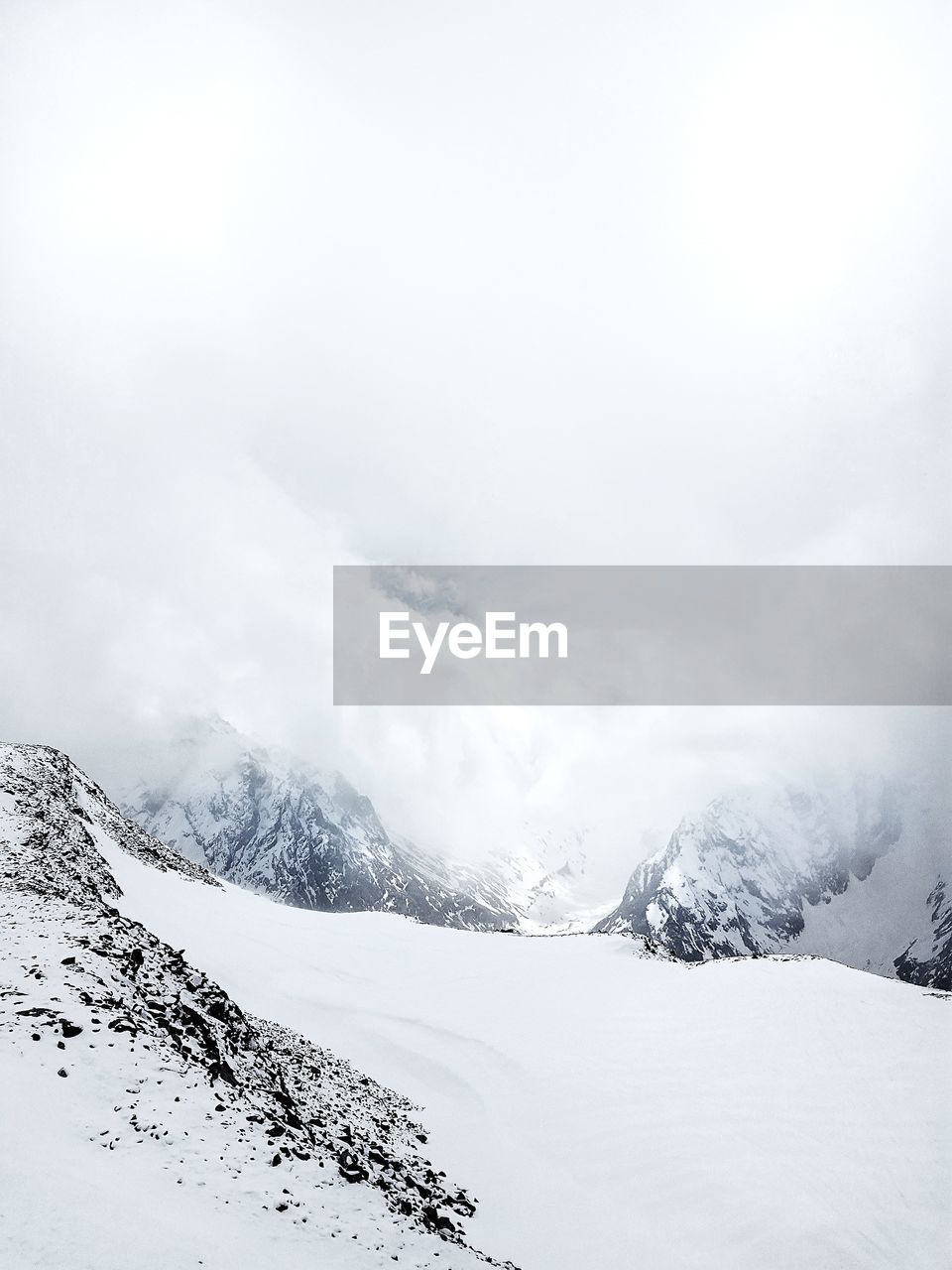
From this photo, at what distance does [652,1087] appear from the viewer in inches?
837

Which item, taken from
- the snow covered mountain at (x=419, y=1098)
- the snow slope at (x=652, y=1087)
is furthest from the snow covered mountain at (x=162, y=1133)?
the snow slope at (x=652, y=1087)

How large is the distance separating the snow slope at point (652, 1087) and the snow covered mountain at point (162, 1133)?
3.86 m

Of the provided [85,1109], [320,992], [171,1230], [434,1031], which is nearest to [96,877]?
[320,992]

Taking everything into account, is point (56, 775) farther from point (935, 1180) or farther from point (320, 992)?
point (935, 1180)

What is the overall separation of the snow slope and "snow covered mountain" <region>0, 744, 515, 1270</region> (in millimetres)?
3859

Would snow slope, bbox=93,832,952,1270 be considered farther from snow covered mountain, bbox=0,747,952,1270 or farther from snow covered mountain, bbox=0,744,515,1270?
snow covered mountain, bbox=0,744,515,1270

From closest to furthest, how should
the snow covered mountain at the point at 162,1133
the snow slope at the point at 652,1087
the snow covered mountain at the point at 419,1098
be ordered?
the snow covered mountain at the point at 162,1133, the snow covered mountain at the point at 419,1098, the snow slope at the point at 652,1087

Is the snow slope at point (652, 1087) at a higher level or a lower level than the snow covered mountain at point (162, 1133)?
lower

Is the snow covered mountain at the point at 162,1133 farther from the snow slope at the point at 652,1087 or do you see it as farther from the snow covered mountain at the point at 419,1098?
the snow slope at the point at 652,1087

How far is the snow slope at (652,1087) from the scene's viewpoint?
15.2 meters

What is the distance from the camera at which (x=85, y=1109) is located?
948 centimetres

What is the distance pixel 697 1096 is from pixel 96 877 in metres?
23.5

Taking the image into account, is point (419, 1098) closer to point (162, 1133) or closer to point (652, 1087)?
point (652, 1087)

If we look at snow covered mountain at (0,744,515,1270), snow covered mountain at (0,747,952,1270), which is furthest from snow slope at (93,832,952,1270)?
snow covered mountain at (0,744,515,1270)
